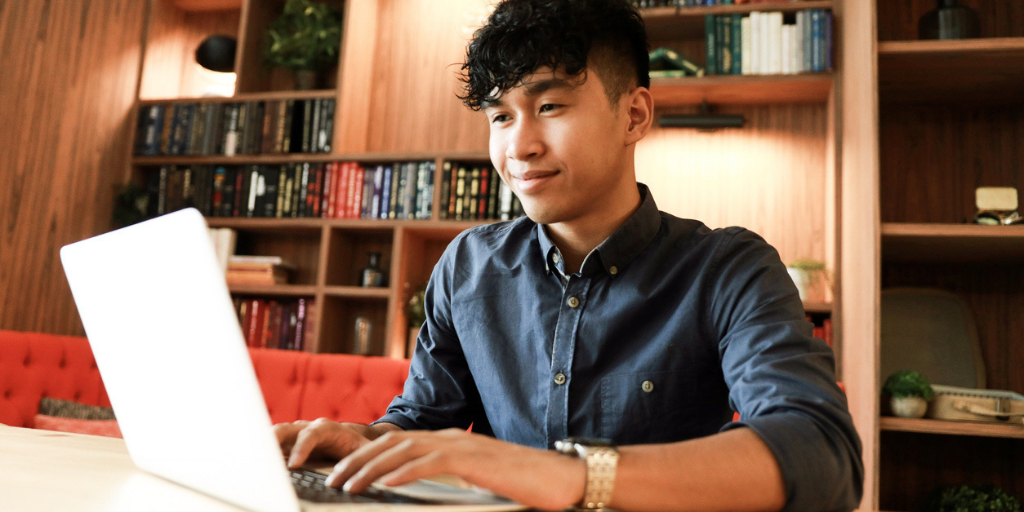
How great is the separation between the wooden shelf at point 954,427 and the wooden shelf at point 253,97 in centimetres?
251

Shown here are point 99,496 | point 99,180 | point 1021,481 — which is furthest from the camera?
point 99,180

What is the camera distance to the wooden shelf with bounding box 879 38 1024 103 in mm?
2133

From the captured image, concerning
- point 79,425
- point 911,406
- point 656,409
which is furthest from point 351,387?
point 911,406

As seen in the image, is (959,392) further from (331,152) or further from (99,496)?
(331,152)

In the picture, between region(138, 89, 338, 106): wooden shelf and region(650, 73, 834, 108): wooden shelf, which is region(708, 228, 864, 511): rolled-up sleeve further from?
region(138, 89, 338, 106): wooden shelf

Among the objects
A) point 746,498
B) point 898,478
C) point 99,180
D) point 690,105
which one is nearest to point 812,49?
point 690,105

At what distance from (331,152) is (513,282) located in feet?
7.23

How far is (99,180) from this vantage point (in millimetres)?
3270

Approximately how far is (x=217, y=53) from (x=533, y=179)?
9.63 feet

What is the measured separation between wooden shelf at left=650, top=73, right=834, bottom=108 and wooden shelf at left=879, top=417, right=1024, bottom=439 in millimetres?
1307

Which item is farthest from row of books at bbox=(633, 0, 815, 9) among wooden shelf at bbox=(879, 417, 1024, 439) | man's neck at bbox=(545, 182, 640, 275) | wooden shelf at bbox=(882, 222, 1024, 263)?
man's neck at bbox=(545, 182, 640, 275)

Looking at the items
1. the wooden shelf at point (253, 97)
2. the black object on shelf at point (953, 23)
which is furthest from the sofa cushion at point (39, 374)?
the black object on shelf at point (953, 23)

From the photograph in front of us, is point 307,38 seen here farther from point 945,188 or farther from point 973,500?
point 973,500

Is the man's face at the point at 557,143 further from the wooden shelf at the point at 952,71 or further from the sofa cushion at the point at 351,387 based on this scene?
the wooden shelf at the point at 952,71
